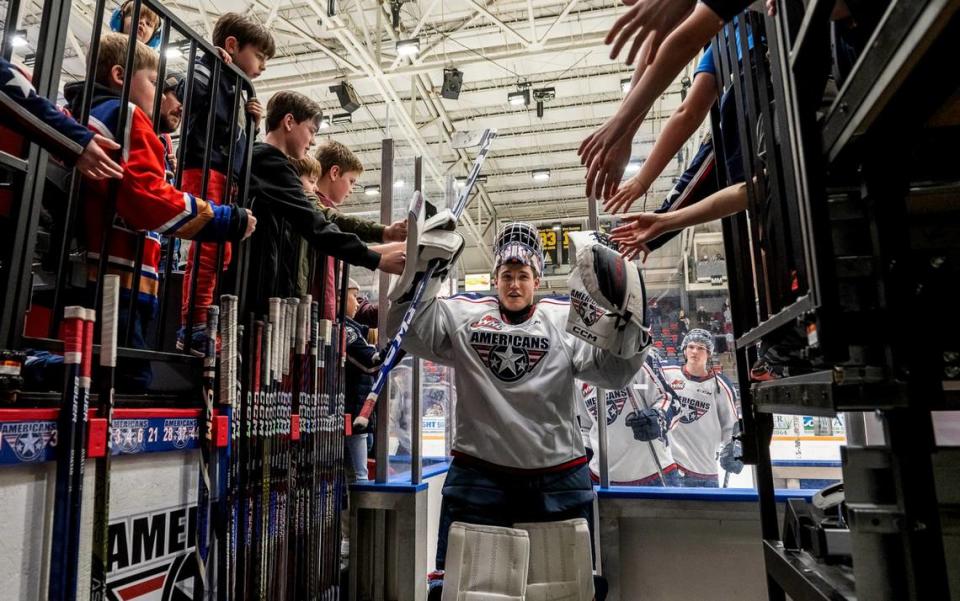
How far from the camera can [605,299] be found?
1.78 meters

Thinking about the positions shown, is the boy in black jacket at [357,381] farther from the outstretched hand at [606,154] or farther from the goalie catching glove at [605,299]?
the outstretched hand at [606,154]

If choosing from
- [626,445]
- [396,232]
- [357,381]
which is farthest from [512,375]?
[626,445]

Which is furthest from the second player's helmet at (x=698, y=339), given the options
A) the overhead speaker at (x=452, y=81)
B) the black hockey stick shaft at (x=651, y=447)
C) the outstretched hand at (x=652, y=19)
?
the overhead speaker at (x=452, y=81)

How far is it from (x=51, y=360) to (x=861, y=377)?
1.51 m

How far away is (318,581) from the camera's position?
6.82 ft

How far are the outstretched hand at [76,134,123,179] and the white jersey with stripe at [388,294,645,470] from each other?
0.91 meters

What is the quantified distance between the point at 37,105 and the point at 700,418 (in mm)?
4044

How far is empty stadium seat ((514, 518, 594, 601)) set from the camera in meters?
1.89

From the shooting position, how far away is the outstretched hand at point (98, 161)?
1.29 m

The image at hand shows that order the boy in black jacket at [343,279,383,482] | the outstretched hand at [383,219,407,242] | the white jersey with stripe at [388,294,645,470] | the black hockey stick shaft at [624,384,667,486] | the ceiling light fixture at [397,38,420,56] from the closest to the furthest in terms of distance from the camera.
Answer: the white jersey with stripe at [388,294,645,470], the outstretched hand at [383,219,407,242], the boy in black jacket at [343,279,383,482], the black hockey stick shaft at [624,384,667,486], the ceiling light fixture at [397,38,420,56]

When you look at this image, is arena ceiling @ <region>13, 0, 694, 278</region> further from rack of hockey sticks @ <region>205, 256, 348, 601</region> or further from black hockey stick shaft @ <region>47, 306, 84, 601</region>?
black hockey stick shaft @ <region>47, 306, 84, 601</region>

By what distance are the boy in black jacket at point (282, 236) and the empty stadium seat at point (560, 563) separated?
96 cm

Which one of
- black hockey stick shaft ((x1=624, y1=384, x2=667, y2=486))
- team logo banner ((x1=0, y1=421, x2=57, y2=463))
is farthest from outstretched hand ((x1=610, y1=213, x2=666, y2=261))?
black hockey stick shaft ((x1=624, y1=384, x2=667, y2=486))

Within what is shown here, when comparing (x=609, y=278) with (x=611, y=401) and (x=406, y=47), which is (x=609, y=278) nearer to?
(x=611, y=401)
